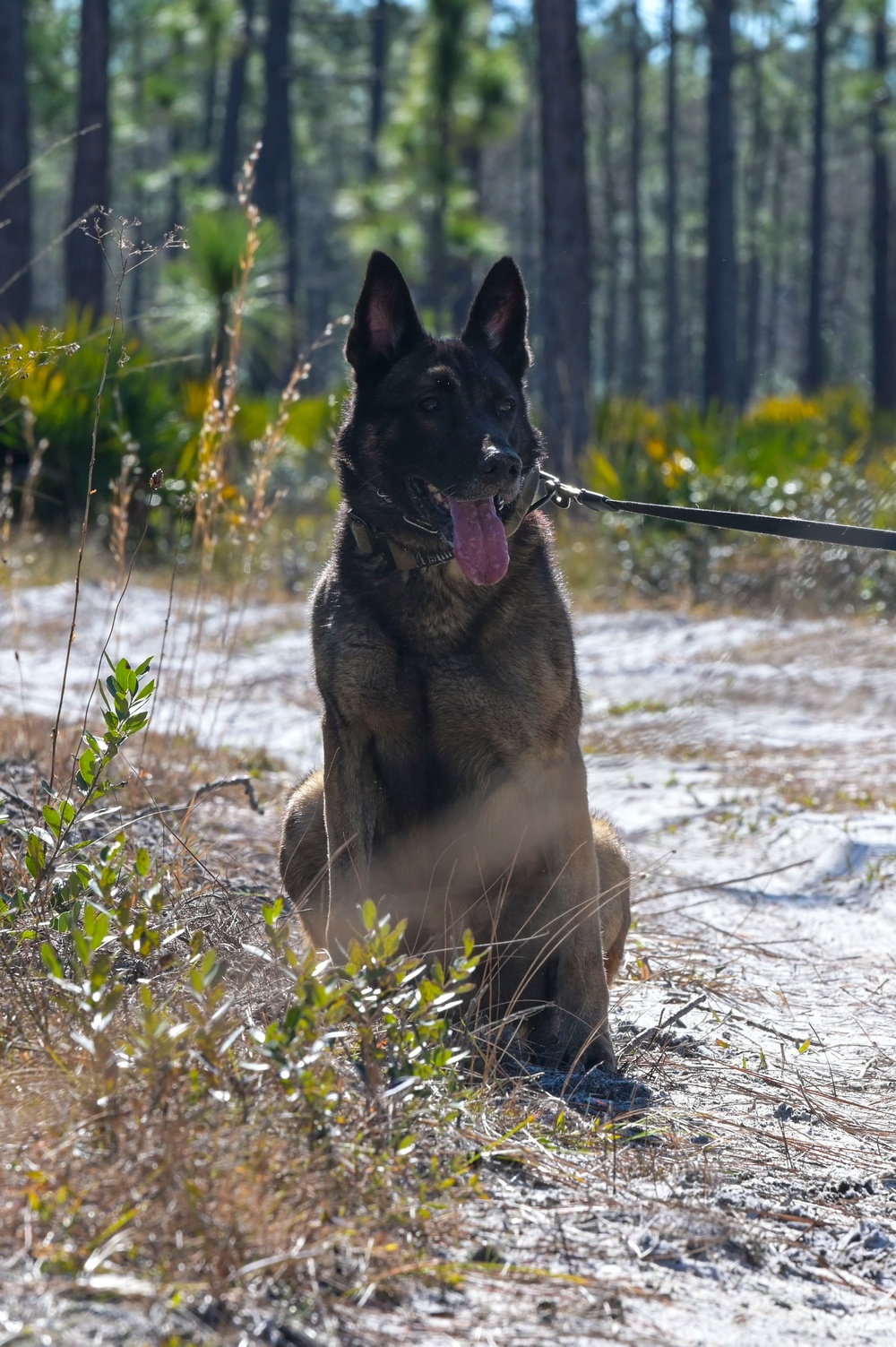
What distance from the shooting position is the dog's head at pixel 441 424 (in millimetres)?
3492

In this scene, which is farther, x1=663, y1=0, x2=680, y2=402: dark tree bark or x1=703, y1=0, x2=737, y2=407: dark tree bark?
x1=663, y1=0, x2=680, y2=402: dark tree bark

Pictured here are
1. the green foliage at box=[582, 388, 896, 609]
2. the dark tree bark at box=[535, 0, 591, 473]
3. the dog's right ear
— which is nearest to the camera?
the dog's right ear

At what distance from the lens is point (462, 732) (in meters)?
3.32

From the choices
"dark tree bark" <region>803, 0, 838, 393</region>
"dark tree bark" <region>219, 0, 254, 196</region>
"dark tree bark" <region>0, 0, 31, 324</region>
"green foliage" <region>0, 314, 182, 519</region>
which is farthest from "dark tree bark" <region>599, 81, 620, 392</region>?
"green foliage" <region>0, 314, 182, 519</region>

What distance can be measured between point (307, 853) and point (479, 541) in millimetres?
1043

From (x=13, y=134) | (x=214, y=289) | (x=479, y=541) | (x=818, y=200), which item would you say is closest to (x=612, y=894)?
(x=479, y=541)

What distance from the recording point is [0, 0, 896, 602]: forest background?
1187 centimetres

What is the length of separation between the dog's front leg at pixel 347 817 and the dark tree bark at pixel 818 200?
3327cm

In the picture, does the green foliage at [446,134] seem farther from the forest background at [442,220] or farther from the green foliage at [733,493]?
the green foliage at [733,493]

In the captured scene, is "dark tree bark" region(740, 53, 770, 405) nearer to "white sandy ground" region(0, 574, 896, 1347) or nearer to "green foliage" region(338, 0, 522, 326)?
"green foliage" region(338, 0, 522, 326)

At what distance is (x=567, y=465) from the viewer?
13.1 meters

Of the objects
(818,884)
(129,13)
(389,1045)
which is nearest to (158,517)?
(818,884)

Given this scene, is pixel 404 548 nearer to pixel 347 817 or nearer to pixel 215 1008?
pixel 347 817

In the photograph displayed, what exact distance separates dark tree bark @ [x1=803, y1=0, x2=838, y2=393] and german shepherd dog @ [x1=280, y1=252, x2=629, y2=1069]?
32814 mm
